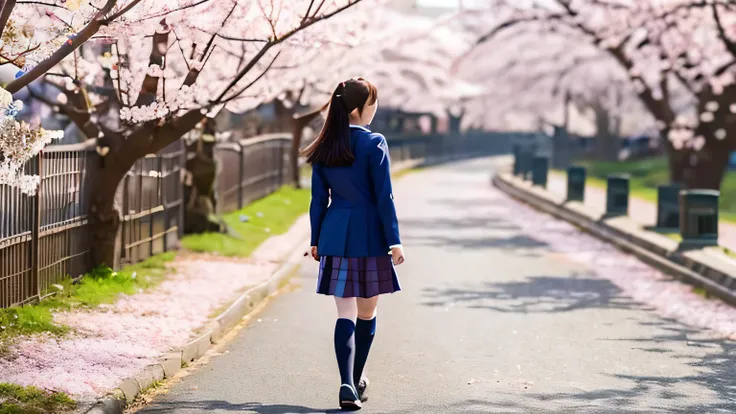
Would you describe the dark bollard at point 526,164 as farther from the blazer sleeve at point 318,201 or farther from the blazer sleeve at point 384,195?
the blazer sleeve at point 384,195

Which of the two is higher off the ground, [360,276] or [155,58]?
[155,58]

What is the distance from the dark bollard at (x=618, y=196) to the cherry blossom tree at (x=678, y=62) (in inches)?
193

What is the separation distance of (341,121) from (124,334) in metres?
3.11

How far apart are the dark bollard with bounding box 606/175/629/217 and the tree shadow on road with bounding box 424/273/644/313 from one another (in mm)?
8118

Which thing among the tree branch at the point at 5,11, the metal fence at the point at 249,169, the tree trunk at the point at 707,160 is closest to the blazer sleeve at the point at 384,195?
the tree branch at the point at 5,11

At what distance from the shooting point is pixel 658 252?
1675 centimetres

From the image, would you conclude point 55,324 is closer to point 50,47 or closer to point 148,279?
point 50,47

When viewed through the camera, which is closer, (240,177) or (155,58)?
(155,58)

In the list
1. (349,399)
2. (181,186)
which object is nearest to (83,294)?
(349,399)

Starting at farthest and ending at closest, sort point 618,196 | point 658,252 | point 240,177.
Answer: point 240,177, point 618,196, point 658,252

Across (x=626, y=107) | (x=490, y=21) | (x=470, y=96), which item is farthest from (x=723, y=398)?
(x=470, y=96)

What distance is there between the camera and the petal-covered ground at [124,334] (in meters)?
7.39

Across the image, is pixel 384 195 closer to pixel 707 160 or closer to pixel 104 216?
pixel 104 216

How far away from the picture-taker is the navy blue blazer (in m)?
7.09
